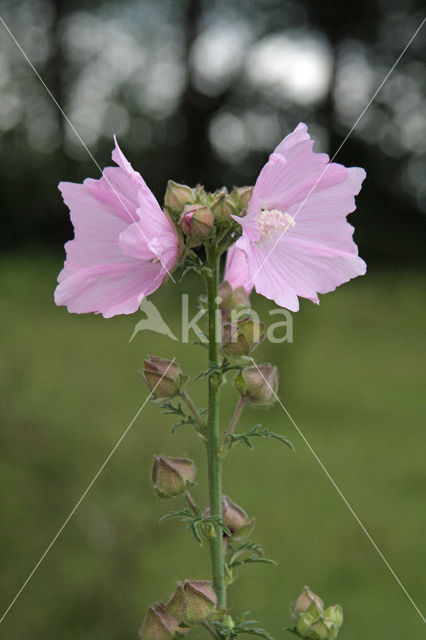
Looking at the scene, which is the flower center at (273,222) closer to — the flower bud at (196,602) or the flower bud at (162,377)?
the flower bud at (162,377)

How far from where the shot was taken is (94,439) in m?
2.06

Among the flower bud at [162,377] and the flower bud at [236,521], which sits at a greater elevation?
the flower bud at [162,377]

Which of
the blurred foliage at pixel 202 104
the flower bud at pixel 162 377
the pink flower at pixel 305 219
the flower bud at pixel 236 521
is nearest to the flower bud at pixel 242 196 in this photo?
the pink flower at pixel 305 219

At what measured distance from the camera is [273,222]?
543 millimetres

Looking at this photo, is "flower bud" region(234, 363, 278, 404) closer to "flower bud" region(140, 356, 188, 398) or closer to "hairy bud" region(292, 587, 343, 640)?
"flower bud" region(140, 356, 188, 398)

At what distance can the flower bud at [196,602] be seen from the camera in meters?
0.51

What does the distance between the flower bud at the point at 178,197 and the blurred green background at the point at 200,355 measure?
487 mm

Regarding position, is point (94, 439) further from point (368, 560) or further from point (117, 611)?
point (368, 560)

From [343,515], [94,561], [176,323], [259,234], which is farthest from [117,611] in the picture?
→ [176,323]

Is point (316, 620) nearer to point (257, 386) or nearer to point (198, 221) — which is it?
point (257, 386)

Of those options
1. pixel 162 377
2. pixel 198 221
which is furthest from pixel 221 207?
pixel 162 377

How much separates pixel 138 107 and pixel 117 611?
376 centimetres

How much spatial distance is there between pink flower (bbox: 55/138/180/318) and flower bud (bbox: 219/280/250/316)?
6 centimetres

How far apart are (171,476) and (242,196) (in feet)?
0.68
